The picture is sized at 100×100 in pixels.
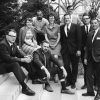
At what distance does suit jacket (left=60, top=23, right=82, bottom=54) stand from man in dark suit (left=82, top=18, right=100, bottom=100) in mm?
380

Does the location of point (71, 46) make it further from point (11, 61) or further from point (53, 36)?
point (11, 61)

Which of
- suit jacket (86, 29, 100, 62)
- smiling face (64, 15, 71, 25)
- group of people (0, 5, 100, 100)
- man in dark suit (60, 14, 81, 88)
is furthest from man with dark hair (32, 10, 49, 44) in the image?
suit jacket (86, 29, 100, 62)

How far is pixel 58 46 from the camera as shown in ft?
29.5

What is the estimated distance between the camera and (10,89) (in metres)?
7.61

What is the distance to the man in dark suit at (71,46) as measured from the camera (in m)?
8.59

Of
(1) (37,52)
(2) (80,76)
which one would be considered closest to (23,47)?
(1) (37,52)

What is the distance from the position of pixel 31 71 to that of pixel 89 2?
13.9 meters

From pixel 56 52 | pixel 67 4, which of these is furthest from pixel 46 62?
pixel 67 4

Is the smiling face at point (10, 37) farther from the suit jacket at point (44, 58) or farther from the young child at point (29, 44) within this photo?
the young child at point (29, 44)

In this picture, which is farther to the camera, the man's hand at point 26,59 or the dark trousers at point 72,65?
the dark trousers at point 72,65

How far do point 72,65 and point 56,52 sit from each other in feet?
1.90

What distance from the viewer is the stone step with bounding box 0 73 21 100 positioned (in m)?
7.02

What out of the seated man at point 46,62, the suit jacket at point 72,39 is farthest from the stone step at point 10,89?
the suit jacket at point 72,39

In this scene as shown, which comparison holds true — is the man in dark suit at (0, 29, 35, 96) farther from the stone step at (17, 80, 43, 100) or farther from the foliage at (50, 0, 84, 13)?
A: the foliage at (50, 0, 84, 13)
